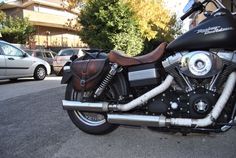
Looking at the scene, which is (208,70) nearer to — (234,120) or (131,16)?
(234,120)

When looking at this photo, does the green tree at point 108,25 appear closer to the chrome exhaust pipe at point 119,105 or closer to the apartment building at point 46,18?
the chrome exhaust pipe at point 119,105

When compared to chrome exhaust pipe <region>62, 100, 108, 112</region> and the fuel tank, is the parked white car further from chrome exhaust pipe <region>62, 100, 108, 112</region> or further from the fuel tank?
the fuel tank

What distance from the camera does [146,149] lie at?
177 inches

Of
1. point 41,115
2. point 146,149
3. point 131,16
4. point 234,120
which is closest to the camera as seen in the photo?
point 234,120

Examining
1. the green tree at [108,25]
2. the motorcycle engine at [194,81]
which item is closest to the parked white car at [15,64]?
the green tree at [108,25]

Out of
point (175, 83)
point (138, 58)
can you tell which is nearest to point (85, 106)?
point (138, 58)

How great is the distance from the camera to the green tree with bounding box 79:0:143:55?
16906 mm

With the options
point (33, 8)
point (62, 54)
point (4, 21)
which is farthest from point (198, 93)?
point (33, 8)

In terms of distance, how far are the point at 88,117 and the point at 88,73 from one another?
73 centimetres

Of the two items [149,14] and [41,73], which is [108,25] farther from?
[149,14]

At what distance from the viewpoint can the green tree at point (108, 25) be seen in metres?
16.9

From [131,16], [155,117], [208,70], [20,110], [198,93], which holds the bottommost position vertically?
[20,110]

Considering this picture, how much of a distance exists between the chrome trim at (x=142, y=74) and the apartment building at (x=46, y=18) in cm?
3870

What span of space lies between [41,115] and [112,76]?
2.29 meters
